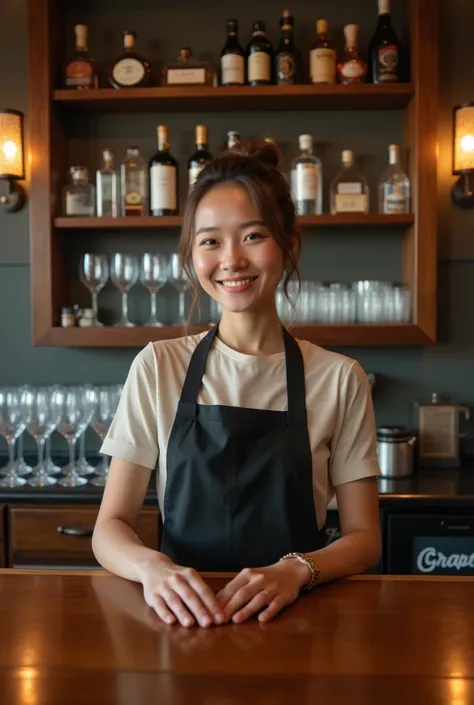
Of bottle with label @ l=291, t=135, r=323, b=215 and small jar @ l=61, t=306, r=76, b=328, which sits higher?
bottle with label @ l=291, t=135, r=323, b=215

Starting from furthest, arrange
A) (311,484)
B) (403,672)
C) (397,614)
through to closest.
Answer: (311,484)
(397,614)
(403,672)

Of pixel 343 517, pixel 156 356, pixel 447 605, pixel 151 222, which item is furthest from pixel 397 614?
Answer: pixel 151 222

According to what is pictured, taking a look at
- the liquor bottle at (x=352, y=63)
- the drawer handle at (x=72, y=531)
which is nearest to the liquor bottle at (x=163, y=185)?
the liquor bottle at (x=352, y=63)

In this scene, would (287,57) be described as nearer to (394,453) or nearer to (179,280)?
(179,280)

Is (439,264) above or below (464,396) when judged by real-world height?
above

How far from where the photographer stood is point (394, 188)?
9.03 ft

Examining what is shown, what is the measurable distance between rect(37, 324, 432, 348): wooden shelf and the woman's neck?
44.5 inches

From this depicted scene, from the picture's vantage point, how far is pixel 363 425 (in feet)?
4.94

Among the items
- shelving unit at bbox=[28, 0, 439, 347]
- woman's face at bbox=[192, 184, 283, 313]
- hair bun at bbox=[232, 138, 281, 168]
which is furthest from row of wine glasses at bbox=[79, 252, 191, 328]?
woman's face at bbox=[192, 184, 283, 313]

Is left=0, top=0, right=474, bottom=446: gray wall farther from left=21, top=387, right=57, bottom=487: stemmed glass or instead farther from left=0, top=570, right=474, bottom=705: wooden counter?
left=0, top=570, right=474, bottom=705: wooden counter

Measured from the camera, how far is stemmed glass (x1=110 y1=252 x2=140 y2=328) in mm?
2828

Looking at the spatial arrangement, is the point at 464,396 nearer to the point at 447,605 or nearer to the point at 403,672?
the point at 447,605

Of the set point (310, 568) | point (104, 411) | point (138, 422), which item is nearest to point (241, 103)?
point (104, 411)

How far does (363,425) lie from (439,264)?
162cm
